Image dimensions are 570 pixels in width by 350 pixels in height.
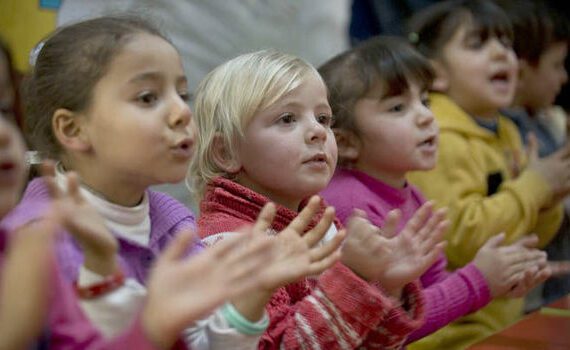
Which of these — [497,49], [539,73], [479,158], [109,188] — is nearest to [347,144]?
[479,158]

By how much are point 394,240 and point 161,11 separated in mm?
926

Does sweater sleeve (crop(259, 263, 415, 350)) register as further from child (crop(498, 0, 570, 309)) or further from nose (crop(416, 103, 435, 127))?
child (crop(498, 0, 570, 309))

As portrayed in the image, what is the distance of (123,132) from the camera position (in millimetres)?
1093

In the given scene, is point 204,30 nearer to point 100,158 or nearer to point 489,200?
point 489,200

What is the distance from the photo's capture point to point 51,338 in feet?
2.90

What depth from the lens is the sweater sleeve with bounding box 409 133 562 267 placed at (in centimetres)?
185

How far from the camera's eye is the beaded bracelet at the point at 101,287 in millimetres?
942

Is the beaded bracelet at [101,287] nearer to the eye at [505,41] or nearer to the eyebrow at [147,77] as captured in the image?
the eyebrow at [147,77]

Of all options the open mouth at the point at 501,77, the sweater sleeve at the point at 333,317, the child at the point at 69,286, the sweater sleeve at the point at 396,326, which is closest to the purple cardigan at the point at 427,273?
the sweater sleeve at the point at 396,326

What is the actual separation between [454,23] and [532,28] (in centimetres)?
35

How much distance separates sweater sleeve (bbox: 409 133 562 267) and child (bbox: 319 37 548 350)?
0.14 m

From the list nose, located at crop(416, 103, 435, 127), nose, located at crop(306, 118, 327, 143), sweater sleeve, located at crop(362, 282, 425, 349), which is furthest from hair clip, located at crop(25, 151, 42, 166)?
nose, located at crop(416, 103, 435, 127)

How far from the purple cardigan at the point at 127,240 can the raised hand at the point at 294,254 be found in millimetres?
161

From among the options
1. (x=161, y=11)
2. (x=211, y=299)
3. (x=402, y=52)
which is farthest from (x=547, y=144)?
(x=211, y=299)
